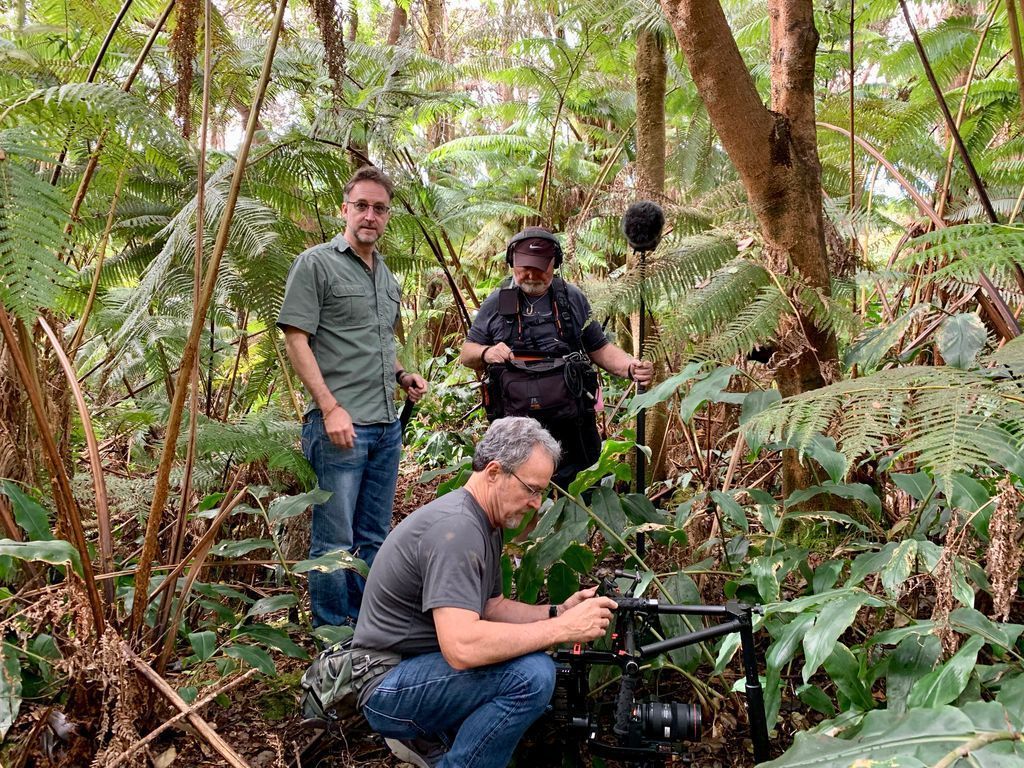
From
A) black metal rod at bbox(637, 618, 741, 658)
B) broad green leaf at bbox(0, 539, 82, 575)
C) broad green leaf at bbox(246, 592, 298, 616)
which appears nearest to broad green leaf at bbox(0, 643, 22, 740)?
broad green leaf at bbox(0, 539, 82, 575)

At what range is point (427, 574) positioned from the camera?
2.05 meters

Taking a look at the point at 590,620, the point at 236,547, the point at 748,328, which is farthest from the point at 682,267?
the point at 236,547

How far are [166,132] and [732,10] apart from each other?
17.7ft

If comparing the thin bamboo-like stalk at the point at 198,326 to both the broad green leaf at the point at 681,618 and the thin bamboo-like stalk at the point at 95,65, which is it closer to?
the thin bamboo-like stalk at the point at 95,65

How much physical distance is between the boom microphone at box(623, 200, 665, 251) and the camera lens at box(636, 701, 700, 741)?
1496 millimetres

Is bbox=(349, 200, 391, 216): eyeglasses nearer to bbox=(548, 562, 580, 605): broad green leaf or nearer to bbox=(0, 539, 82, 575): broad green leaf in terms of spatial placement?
bbox=(548, 562, 580, 605): broad green leaf

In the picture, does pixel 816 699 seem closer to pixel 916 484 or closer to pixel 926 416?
pixel 916 484

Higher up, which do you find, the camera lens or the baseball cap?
the baseball cap

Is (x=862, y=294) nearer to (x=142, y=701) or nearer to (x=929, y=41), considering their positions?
(x=929, y=41)

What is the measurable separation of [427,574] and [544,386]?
108 cm

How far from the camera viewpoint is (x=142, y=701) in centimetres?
208

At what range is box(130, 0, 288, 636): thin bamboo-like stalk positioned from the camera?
1.58 metres

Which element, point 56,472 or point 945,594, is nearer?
point 945,594

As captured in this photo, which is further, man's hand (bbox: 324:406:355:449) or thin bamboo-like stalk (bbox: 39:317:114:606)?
man's hand (bbox: 324:406:355:449)
